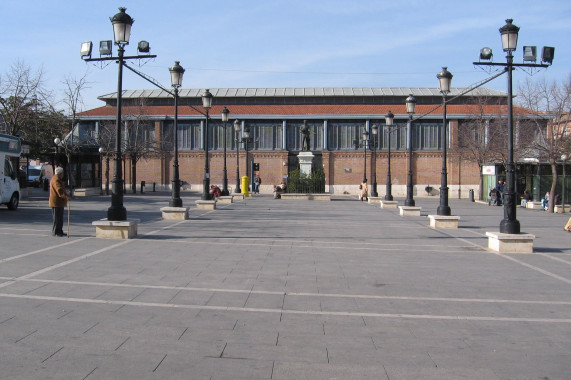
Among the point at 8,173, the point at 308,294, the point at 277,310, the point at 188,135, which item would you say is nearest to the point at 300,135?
the point at 188,135

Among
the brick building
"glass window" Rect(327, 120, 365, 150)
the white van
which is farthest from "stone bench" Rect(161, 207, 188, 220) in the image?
"glass window" Rect(327, 120, 365, 150)

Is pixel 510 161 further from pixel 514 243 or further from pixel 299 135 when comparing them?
pixel 299 135

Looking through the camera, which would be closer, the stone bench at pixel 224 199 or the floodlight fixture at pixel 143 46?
the floodlight fixture at pixel 143 46

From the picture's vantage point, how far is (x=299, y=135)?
59.1 m

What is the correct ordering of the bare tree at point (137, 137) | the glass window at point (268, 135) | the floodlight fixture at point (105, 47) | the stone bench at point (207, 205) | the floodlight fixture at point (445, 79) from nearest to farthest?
the floodlight fixture at point (105, 47)
the floodlight fixture at point (445, 79)
the stone bench at point (207, 205)
the bare tree at point (137, 137)
the glass window at point (268, 135)

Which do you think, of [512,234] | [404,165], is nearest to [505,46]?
[512,234]

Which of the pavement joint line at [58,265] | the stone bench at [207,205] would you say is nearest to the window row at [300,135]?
the stone bench at [207,205]

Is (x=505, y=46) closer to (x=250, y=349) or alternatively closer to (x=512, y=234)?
(x=512, y=234)

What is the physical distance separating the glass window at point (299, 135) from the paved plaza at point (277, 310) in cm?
4520

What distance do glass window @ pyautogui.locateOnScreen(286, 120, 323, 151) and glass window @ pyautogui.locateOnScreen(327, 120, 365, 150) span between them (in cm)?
99

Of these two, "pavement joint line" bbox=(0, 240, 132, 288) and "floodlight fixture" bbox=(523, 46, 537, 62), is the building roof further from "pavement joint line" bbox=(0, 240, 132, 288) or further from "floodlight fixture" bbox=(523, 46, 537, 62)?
"pavement joint line" bbox=(0, 240, 132, 288)

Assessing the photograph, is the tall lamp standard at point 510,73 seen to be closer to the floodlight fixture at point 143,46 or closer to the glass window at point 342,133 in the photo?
the floodlight fixture at point 143,46

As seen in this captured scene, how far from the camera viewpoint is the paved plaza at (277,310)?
5.14 m

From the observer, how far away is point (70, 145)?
3819 centimetres
